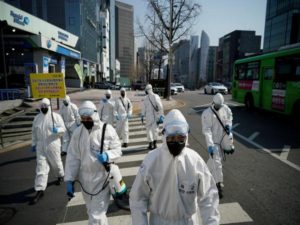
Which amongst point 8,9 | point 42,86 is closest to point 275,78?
point 42,86

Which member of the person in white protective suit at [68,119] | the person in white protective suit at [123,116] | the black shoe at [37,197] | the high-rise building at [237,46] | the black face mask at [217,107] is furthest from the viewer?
the high-rise building at [237,46]

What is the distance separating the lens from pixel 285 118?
1372 cm

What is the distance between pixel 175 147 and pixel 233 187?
150 inches

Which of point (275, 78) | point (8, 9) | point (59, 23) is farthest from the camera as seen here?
point (59, 23)

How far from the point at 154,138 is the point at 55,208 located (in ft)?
14.5

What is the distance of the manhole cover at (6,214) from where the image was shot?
14.1 feet

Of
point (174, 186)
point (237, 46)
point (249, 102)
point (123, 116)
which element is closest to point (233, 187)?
point (174, 186)

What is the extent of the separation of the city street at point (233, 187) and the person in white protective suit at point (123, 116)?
0.60 m

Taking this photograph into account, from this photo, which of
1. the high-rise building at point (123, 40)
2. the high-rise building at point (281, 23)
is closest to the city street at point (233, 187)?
the high-rise building at point (281, 23)

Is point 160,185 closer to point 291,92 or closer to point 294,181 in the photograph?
point 294,181

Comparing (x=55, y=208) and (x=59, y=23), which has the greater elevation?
(x=59, y=23)

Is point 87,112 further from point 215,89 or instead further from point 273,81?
point 215,89

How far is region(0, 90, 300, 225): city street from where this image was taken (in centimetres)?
427

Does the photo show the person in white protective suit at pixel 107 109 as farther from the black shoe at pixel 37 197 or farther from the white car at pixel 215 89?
the white car at pixel 215 89
